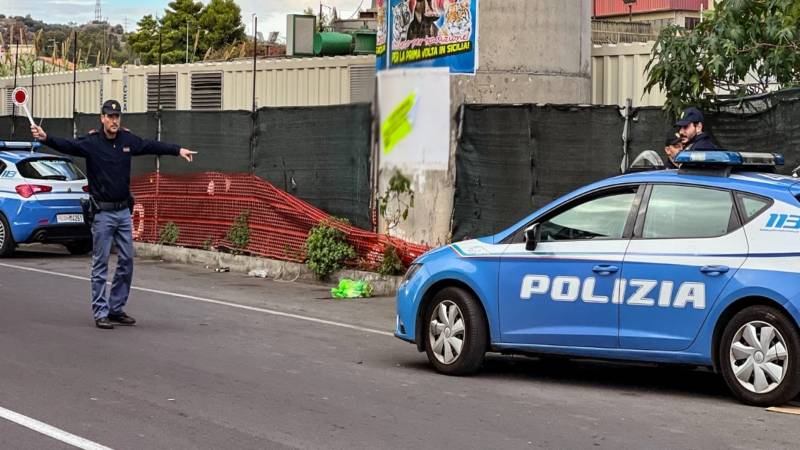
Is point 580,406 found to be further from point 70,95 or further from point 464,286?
point 70,95

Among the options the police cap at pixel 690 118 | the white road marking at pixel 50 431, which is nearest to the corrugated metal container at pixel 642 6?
the police cap at pixel 690 118

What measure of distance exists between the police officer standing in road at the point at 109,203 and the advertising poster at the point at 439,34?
4.91 m

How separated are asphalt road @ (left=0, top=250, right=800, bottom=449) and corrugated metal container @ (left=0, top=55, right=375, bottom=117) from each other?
22.1 ft

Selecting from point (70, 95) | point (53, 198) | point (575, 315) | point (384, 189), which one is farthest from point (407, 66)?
point (70, 95)

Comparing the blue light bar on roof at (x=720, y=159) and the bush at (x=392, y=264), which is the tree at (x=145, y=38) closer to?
the bush at (x=392, y=264)

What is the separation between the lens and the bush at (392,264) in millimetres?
15195

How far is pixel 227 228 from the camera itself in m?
18.1

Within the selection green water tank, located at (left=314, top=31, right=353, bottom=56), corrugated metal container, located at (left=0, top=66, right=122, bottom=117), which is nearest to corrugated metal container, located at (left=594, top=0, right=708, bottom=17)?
green water tank, located at (left=314, top=31, right=353, bottom=56)

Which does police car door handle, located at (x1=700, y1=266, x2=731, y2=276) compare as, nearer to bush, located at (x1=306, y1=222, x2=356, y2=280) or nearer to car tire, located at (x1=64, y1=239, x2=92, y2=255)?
bush, located at (x1=306, y1=222, x2=356, y2=280)

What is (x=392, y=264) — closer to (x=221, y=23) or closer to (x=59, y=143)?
(x=59, y=143)

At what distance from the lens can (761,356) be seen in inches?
308

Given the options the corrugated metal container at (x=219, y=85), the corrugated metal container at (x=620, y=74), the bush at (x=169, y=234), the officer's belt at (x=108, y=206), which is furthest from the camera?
the corrugated metal container at (x=219, y=85)

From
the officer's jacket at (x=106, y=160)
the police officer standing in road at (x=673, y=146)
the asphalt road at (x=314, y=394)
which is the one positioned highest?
the police officer standing in road at (x=673, y=146)

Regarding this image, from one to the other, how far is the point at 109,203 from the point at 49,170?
→ 830 centimetres
